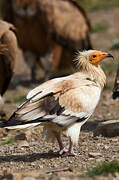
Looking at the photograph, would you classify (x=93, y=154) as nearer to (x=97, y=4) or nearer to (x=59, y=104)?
(x=59, y=104)

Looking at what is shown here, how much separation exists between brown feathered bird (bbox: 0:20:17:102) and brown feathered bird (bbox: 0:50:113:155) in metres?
3.12

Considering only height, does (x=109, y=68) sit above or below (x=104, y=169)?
above

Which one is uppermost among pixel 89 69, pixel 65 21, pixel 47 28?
pixel 65 21

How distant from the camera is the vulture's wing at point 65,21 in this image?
12.1 meters

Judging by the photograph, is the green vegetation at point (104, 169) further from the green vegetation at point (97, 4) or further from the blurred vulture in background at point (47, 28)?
the green vegetation at point (97, 4)

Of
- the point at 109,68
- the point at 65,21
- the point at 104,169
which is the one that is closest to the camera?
the point at 104,169

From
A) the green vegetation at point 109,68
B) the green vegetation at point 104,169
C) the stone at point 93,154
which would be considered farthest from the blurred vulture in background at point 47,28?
the green vegetation at point 104,169

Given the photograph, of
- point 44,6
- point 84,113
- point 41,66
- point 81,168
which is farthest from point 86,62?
point 41,66

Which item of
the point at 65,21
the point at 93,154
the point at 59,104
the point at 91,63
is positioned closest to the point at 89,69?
the point at 91,63

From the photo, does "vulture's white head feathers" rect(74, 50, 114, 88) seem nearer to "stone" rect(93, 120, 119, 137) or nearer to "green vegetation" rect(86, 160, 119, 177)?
"stone" rect(93, 120, 119, 137)

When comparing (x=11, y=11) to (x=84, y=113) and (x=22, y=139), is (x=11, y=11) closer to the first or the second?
(x=22, y=139)

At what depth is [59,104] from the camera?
18.9ft

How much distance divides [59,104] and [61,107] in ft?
0.13

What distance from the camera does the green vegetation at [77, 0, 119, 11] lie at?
2208 cm
